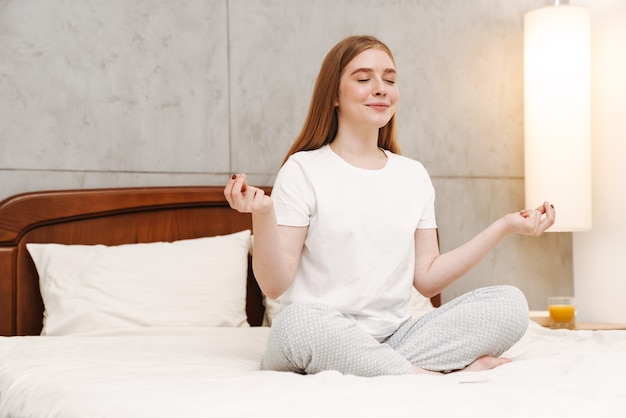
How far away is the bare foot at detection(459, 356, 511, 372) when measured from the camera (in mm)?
1657

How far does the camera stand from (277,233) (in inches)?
65.7

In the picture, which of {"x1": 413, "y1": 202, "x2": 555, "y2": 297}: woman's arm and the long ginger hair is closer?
{"x1": 413, "y1": 202, "x2": 555, "y2": 297}: woman's arm

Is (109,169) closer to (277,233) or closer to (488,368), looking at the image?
(277,233)

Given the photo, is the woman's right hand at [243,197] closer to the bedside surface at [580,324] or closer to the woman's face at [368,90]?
the woman's face at [368,90]

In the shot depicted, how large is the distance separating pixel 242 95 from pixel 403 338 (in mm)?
1406

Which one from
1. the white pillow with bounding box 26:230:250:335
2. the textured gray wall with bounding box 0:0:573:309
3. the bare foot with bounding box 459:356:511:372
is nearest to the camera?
the bare foot with bounding box 459:356:511:372

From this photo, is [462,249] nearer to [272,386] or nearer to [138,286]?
[272,386]

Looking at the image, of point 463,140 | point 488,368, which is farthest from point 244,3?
point 488,368

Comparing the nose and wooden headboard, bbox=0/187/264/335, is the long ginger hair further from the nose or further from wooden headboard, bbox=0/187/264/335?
wooden headboard, bbox=0/187/264/335

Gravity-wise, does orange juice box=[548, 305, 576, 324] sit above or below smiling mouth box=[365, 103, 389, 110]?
below

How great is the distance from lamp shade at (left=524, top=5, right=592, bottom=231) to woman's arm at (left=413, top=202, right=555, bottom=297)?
1.25m

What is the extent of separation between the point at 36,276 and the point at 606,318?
222cm

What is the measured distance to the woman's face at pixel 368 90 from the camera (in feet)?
6.35

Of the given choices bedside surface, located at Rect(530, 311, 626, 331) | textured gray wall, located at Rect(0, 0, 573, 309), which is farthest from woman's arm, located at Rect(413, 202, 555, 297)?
bedside surface, located at Rect(530, 311, 626, 331)
